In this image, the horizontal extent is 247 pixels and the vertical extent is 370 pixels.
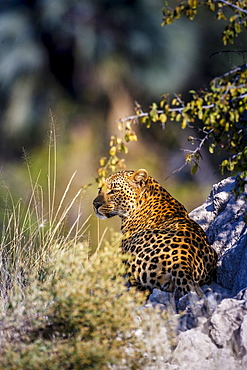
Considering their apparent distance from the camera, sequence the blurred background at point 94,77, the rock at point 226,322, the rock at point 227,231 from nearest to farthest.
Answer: the rock at point 226,322, the rock at point 227,231, the blurred background at point 94,77

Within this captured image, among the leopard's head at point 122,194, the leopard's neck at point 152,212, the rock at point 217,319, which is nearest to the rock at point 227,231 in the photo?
the rock at point 217,319

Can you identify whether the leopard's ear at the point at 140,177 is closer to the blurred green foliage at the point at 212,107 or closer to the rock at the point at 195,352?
the blurred green foliage at the point at 212,107

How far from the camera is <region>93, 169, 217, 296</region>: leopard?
6.31 m

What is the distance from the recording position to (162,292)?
6.11m

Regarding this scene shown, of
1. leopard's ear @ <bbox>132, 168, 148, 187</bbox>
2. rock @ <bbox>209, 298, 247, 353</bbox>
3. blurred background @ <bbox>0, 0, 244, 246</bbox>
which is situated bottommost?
rock @ <bbox>209, 298, 247, 353</bbox>

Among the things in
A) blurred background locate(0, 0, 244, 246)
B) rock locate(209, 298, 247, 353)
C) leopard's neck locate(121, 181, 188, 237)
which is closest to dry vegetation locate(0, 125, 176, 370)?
rock locate(209, 298, 247, 353)

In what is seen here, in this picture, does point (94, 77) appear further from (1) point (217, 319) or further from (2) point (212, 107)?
(1) point (217, 319)

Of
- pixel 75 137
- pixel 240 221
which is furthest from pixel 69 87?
pixel 240 221

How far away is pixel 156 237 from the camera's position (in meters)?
6.73

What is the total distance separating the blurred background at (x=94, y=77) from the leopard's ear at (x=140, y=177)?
3.00 m

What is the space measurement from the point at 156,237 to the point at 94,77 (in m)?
5.02

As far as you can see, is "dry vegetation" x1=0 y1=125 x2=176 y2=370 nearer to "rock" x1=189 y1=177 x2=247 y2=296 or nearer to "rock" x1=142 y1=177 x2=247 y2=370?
"rock" x1=142 y1=177 x2=247 y2=370

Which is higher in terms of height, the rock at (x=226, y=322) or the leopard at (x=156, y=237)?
the leopard at (x=156, y=237)

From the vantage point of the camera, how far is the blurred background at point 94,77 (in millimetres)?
10680
